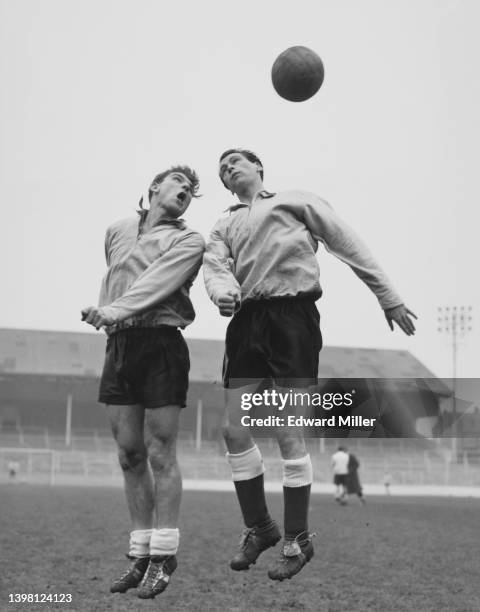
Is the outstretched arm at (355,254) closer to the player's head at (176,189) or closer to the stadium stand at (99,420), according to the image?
the player's head at (176,189)

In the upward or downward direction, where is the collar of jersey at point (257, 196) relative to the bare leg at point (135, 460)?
upward

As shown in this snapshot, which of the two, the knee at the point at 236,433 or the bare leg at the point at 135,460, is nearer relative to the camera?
the knee at the point at 236,433

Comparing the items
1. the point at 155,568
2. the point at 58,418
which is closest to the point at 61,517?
the point at 155,568

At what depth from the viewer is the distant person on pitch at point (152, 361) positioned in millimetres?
4699

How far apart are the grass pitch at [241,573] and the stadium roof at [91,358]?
3133 cm

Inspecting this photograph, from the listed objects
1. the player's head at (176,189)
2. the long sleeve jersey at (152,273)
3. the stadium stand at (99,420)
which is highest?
the player's head at (176,189)

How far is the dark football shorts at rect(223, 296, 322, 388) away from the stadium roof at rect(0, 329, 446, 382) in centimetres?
4848

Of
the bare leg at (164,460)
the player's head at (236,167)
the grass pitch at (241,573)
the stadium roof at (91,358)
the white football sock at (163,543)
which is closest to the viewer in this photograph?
the white football sock at (163,543)

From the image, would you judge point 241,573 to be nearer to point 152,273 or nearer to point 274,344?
point 274,344

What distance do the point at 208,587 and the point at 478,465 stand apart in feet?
137

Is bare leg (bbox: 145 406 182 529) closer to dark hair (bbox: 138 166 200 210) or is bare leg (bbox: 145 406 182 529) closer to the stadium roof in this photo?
dark hair (bbox: 138 166 200 210)

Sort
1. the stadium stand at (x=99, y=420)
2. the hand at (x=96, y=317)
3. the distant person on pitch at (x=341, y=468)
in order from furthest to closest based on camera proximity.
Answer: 1. the stadium stand at (x=99, y=420)
2. the distant person on pitch at (x=341, y=468)
3. the hand at (x=96, y=317)

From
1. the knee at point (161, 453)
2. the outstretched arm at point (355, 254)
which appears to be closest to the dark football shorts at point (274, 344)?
the outstretched arm at point (355, 254)

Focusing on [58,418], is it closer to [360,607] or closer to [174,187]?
[360,607]
